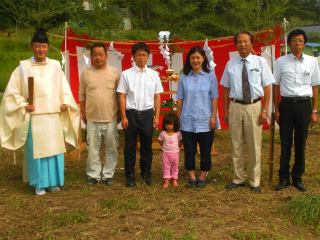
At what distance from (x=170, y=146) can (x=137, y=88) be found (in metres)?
0.78

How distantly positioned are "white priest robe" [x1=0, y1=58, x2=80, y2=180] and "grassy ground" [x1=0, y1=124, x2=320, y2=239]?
574 mm

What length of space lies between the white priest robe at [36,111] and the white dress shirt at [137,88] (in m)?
0.81

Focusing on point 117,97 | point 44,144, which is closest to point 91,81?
point 117,97

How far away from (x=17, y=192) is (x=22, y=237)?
4.14 ft

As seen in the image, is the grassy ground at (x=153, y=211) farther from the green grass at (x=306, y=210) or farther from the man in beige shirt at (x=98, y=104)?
the man in beige shirt at (x=98, y=104)

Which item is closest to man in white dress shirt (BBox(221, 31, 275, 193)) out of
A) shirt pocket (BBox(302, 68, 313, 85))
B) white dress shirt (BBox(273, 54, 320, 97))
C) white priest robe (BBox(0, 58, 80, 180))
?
white dress shirt (BBox(273, 54, 320, 97))

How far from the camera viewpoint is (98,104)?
4.15 m

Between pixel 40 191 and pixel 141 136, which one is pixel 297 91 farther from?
pixel 40 191

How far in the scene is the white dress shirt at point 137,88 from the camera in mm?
4069

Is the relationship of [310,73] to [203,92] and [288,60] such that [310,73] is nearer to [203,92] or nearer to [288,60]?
[288,60]

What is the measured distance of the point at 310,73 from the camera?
386 centimetres

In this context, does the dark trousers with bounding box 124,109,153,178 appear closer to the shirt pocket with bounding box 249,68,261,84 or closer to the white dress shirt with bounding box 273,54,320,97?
the shirt pocket with bounding box 249,68,261,84

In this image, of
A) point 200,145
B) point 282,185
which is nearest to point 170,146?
point 200,145

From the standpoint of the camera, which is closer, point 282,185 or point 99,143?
point 282,185
